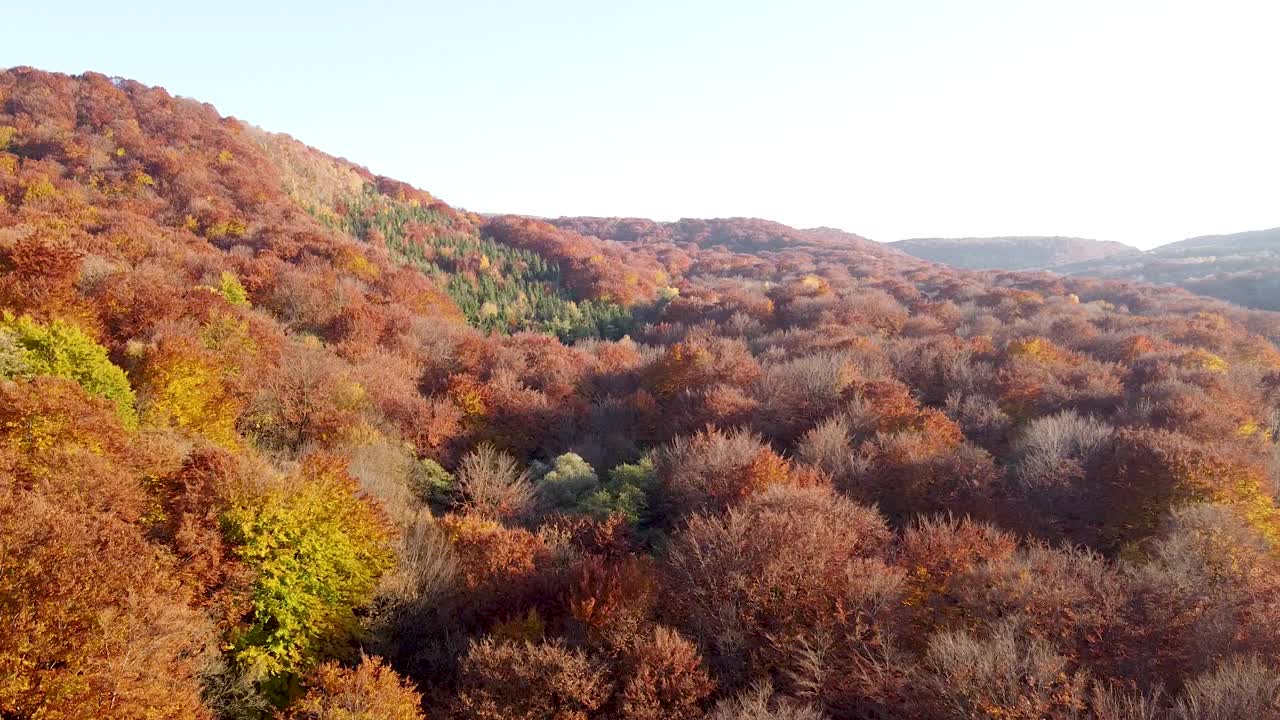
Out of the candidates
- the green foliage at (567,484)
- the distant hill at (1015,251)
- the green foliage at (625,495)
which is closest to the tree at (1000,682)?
the green foliage at (625,495)

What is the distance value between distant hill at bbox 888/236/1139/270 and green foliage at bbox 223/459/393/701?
127686 mm

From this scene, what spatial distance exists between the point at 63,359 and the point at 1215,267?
126 m

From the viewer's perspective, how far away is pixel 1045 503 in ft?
72.7

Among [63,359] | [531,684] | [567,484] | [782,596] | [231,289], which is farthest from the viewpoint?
[231,289]

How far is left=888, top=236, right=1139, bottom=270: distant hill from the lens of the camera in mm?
121562

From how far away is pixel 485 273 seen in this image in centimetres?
5675

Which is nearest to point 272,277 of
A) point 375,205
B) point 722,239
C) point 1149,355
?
point 375,205

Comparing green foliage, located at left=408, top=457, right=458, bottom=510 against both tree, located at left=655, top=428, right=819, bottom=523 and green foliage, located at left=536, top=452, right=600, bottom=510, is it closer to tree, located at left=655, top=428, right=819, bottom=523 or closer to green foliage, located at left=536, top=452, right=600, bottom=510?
green foliage, located at left=536, top=452, right=600, bottom=510

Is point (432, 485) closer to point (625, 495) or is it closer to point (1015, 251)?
point (625, 495)

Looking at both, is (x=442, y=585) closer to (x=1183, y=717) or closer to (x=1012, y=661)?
(x=1012, y=661)

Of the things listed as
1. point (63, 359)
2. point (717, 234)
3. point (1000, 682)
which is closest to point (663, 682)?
point (1000, 682)

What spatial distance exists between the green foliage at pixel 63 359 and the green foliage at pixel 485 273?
2813 cm

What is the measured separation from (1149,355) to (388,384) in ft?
145

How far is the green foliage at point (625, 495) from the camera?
22.0m
